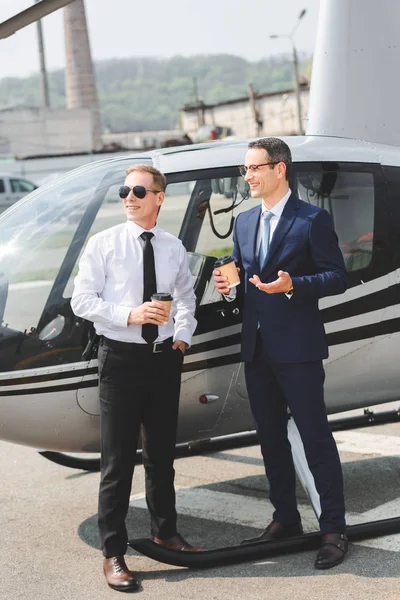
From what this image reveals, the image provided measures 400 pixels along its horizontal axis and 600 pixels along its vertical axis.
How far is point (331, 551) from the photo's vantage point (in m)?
4.12

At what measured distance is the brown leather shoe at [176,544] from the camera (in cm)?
427

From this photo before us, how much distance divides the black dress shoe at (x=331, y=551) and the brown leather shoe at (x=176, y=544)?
0.59 metres

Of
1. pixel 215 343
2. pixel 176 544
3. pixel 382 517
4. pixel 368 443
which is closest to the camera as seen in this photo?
pixel 176 544

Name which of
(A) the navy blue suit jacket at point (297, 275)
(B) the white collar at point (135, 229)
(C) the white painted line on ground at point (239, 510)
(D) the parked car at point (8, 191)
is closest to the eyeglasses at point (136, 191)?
(B) the white collar at point (135, 229)

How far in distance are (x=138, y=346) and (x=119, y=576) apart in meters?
1.05

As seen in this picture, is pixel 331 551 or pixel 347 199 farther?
pixel 347 199

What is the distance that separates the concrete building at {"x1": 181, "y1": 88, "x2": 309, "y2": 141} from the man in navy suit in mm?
58437

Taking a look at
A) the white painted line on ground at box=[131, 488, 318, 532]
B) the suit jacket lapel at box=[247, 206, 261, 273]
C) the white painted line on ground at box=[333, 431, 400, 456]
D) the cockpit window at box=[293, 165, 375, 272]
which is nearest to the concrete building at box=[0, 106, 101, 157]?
the white painted line on ground at box=[333, 431, 400, 456]

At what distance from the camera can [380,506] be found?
198 inches

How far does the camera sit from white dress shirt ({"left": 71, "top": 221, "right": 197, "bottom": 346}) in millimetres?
3926

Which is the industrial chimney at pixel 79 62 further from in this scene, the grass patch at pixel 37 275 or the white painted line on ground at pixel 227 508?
the grass patch at pixel 37 275

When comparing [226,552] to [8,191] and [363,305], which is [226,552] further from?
[8,191]

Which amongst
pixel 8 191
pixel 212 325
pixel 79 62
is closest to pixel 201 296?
pixel 212 325

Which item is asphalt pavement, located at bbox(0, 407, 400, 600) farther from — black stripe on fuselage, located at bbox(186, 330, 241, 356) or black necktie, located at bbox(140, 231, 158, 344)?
black necktie, located at bbox(140, 231, 158, 344)
